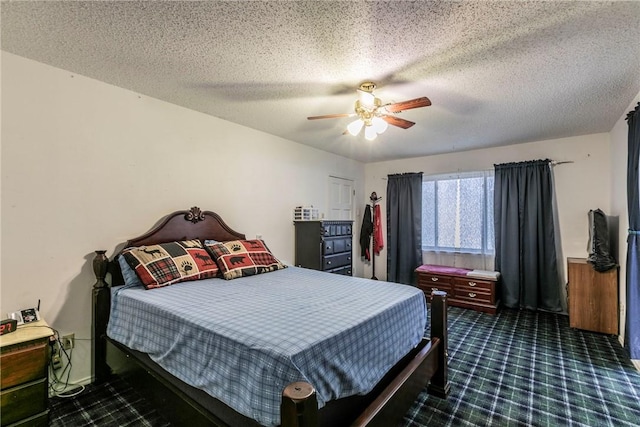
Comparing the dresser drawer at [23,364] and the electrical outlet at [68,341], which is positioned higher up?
the dresser drawer at [23,364]

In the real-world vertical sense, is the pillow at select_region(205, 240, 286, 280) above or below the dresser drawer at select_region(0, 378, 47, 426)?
above

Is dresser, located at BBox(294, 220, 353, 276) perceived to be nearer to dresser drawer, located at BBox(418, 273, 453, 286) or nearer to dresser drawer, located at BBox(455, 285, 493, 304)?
dresser drawer, located at BBox(418, 273, 453, 286)

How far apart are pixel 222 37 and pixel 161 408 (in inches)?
88.5

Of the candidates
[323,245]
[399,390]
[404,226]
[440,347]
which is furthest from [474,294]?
[399,390]

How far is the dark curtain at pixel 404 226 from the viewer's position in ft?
16.8

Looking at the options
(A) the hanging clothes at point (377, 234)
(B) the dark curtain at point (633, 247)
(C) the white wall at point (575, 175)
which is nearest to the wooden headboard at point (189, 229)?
(A) the hanging clothes at point (377, 234)

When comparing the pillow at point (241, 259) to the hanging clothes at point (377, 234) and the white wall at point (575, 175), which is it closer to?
the hanging clothes at point (377, 234)

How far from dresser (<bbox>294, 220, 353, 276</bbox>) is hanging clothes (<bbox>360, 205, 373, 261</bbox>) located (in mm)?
1227

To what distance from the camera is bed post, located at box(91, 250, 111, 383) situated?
2275mm

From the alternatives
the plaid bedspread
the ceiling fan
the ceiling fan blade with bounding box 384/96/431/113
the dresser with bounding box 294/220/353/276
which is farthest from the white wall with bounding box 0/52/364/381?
the ceiling fan blade with bounding box 384/96/431/113

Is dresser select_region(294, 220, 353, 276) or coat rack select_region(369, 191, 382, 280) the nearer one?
dresser select_region(294, 220, 353, 276)

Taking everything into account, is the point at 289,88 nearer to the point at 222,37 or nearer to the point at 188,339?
the point at 222,37

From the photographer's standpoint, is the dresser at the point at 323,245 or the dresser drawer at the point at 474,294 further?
the dresser drawer at the point at 474,294

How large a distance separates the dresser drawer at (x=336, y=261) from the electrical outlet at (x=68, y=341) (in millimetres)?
2537
